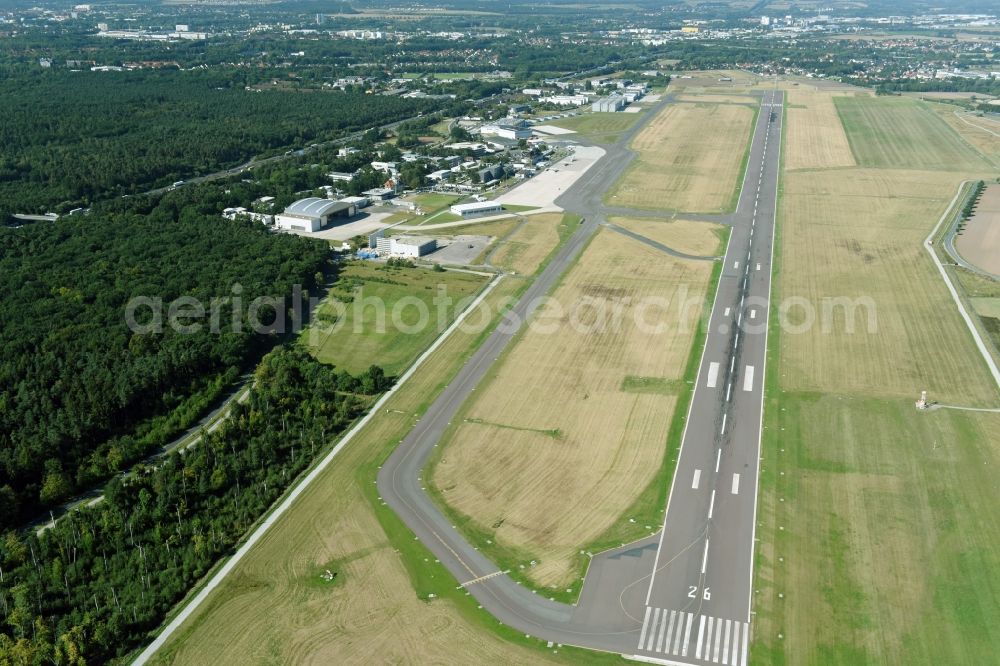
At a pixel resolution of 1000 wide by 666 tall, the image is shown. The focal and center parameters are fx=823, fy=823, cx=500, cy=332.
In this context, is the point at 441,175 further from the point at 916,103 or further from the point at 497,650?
the point at 916,103

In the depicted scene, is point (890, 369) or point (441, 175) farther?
Answer: point (441, 175)

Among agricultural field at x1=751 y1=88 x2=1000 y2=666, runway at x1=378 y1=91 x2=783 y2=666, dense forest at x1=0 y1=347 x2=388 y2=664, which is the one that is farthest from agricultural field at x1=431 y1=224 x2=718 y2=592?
dense forest at x1=0 y1=347 x2=388 y2=664

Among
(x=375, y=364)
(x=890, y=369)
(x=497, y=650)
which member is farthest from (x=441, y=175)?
(x=497, y=650)

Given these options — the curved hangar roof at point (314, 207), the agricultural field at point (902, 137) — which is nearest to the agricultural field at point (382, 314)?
the curved hangar roof at point (314, 207)

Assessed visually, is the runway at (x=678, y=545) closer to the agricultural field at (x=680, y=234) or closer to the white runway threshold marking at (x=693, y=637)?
the white runway threshold marking at (x=693, y=637)

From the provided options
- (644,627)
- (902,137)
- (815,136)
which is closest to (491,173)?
(815,136)
